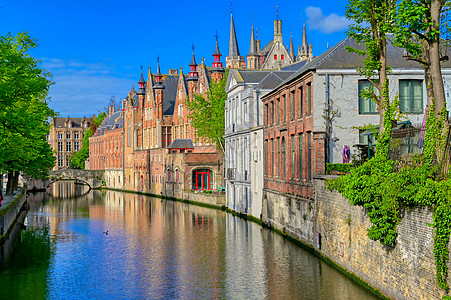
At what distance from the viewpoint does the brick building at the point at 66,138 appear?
162875mm

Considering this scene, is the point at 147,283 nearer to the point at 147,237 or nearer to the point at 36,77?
the point at 147,237

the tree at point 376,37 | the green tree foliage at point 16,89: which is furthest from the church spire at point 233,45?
the tree at point 376,37

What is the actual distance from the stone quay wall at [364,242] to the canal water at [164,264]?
0.82m

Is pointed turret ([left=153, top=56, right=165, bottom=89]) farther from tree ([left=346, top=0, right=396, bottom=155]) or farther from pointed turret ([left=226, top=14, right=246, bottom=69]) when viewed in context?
tree ([left=346, top=0, right=396, bottom=155])

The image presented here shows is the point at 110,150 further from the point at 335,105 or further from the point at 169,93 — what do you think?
the point at 335,105

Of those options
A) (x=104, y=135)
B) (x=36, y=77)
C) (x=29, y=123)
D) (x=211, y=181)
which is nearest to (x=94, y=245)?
(x=29, y=123)

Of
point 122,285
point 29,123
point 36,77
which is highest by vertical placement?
point 36,77

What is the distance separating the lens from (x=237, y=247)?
3112 cm

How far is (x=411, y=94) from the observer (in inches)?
1183

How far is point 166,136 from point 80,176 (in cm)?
2342

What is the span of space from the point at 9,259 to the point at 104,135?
87260mm

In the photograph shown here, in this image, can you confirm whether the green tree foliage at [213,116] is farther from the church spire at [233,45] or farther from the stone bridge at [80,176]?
the church spire at [233,45]

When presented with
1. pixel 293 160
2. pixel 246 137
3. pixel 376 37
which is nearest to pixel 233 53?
pixel 246 137

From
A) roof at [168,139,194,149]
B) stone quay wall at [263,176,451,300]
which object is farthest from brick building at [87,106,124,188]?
stone quay wall at [263,176,451,300]
